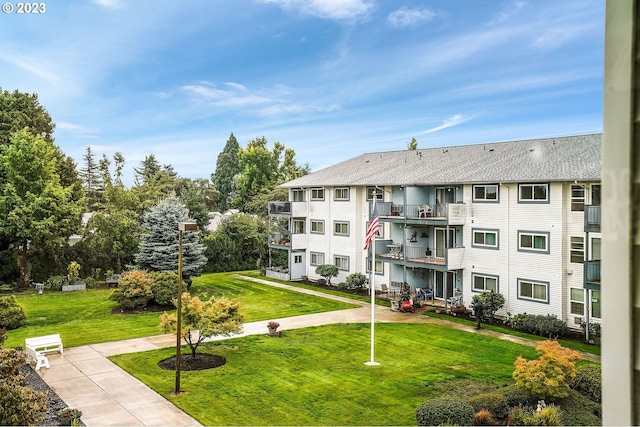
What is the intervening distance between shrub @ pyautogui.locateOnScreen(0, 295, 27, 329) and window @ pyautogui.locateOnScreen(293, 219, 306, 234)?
703 inches

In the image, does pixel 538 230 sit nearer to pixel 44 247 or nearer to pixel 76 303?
pixel 76 303

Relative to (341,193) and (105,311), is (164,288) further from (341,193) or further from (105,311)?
(341,193)

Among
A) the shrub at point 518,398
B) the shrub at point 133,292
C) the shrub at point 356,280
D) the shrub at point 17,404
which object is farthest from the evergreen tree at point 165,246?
the shrub at point 518,398

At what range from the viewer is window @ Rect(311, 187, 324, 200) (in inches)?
1357

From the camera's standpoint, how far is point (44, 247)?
32.4 metres

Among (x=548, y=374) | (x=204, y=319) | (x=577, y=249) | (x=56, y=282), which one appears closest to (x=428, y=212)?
(x=577, y=249)

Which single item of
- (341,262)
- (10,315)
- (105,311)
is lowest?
(105,311)

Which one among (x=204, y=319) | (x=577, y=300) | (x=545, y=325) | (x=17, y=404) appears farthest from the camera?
(x=577, y=300)

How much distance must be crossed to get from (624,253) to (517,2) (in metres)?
3.22

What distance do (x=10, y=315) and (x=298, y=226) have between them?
18822mm

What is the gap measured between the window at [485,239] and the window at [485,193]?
1474 mm

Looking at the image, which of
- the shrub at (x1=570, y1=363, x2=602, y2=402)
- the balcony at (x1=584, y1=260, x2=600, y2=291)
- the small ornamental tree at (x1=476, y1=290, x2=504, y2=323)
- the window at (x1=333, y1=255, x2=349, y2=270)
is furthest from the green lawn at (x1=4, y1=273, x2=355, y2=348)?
the shrub at (x1=570, y1=363, x2=602, y2=402)

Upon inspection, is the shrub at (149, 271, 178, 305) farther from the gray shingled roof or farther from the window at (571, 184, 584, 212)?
the window at (571, 184, 584, 212)

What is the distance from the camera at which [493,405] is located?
11766 millimetres
